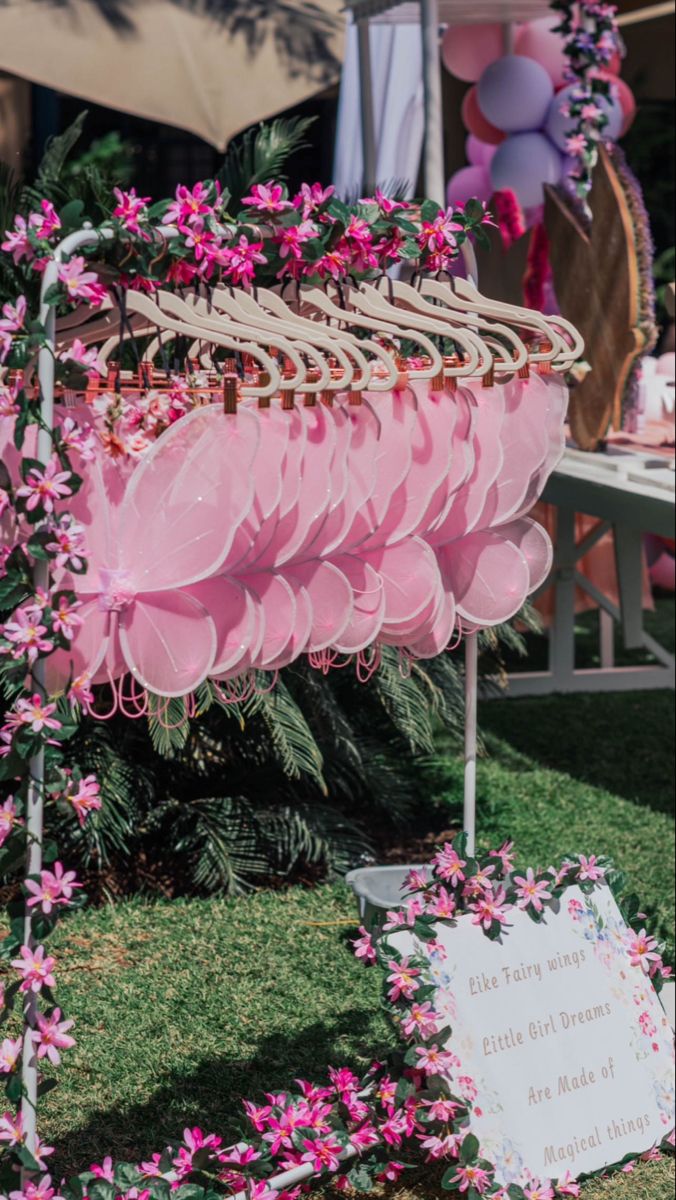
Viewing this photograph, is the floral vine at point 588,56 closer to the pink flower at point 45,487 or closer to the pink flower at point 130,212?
the pink flower at point 130,212

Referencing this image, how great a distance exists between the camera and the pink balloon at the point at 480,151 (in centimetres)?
689

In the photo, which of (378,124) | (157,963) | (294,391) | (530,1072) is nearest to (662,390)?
(378,124)

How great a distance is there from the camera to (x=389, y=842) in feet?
12.5

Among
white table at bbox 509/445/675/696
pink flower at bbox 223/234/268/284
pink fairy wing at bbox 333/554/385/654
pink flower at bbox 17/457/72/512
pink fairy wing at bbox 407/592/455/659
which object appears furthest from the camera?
white table at bbox 509/445/675/696

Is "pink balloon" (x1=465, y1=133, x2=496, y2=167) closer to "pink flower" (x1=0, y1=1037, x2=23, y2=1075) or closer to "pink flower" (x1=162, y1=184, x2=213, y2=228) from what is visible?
"pink flower" (x1=162, y1=184, x2=213, y2=228)

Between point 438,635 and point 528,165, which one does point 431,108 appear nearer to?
point 528,165

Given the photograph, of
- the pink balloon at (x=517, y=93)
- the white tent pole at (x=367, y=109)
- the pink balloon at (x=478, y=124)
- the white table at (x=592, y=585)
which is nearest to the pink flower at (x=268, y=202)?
the white table at (x=592, y=585)

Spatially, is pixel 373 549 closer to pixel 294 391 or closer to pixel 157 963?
pixel 294 391

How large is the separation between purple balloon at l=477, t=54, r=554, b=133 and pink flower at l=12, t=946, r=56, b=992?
5.32m

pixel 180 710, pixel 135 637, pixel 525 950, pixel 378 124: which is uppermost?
pixel 378 124

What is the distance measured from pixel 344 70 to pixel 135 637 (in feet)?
15.4

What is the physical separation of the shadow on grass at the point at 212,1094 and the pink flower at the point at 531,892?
1.55ft

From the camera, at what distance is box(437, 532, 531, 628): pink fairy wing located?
201cm

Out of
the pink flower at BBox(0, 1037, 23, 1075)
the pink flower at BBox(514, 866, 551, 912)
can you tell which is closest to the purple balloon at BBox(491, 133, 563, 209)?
the pink flower at BBox(514, 866, 551, 912)
